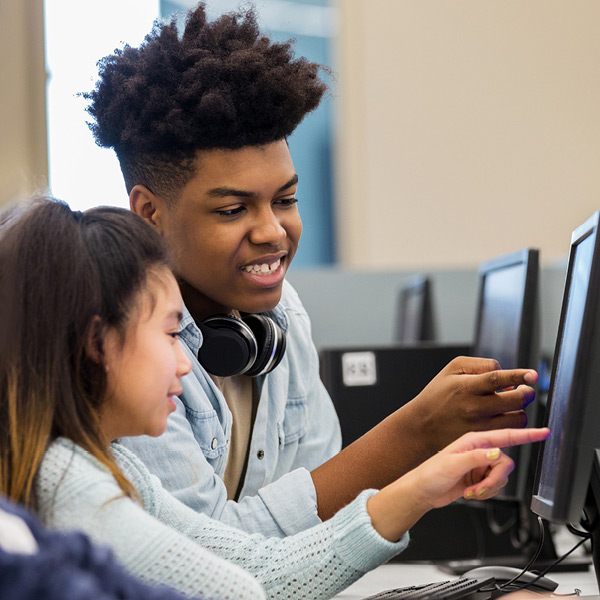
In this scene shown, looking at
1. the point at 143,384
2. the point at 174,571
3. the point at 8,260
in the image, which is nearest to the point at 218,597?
the point at 174,571

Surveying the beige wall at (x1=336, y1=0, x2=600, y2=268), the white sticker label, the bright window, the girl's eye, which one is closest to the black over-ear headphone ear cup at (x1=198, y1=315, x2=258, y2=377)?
the girl's eye

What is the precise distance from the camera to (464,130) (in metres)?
3.25

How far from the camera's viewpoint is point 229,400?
120cm

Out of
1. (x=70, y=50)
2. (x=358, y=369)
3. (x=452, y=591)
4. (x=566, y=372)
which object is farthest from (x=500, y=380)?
(x=70, y=50)

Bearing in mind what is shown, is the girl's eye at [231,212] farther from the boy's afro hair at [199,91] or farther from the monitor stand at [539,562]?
the monitor stand at [539,562]

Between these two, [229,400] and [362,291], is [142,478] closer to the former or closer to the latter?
[229,400]

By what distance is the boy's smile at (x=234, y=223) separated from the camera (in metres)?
1.07

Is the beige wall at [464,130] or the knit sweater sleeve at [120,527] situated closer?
the knit sweater sleeve at [120,527]

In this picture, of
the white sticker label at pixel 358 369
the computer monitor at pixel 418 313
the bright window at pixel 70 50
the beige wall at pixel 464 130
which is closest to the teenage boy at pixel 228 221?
the white sticker label at pixel 358 369

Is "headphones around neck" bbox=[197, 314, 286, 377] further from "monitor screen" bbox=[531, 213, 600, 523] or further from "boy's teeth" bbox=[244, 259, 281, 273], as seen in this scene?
"monitor screen" bbox=[531, 213, 600, 523]

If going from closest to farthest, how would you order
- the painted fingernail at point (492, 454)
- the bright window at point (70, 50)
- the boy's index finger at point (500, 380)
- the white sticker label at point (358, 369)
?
the painted fingernail at point (492, 454) < the boy's index finger at point (500, 380) < the white sticker label at point (358, 369) < the bright window at point (70, 50)

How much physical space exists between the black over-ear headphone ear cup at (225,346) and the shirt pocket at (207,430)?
7 cm

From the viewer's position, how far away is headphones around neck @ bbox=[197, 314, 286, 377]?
1104 millimetres

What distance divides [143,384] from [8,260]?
0.51 feet
